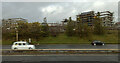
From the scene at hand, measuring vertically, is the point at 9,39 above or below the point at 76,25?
below

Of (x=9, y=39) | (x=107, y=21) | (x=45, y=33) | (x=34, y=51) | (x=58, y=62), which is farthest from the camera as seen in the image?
(x=107, y=21)

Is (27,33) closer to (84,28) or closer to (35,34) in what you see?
(35,34)

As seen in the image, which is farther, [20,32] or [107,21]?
[107,21]

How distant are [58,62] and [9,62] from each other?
15.5 feet

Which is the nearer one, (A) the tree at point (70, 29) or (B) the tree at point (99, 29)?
(A) the tree at point (70, 29)

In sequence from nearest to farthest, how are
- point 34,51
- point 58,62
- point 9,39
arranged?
point 58,62 → point 34,51 → point 9,39

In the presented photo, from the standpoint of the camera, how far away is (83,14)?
251 ft

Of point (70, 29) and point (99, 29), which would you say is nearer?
point (70, 29)

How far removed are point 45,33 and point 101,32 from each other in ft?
72.6

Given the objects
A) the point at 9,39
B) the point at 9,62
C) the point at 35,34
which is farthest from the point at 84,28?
the point at 9,62

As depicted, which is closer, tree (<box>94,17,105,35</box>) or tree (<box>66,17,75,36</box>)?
tree (<box>66,17,75,36</box>)

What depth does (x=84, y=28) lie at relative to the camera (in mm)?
33969

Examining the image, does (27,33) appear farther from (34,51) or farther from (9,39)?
(34,51)

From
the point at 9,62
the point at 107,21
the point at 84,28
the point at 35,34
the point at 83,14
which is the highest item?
the point at 83,14
